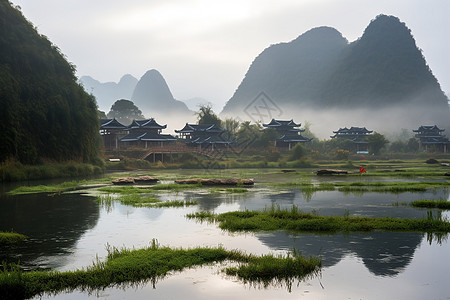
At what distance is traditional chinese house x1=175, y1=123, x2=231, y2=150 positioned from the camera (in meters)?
75.8

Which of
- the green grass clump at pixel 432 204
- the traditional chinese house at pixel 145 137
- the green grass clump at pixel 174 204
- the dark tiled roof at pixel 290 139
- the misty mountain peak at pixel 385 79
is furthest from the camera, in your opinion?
the misty mountain peak at pixel 385 79

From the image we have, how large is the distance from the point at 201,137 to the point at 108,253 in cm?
6875

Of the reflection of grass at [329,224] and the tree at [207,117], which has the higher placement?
the tree at [207,117]

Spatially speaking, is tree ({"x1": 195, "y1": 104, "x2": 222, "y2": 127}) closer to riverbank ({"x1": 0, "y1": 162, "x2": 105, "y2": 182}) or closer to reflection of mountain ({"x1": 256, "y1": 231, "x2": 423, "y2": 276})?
riverbank ({"x1": 0, "y1": 162, "x2": 105, "y2": 182})

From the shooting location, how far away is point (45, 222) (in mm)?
14992

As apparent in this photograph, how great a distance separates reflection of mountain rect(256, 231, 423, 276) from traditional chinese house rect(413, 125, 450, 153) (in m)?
89.2

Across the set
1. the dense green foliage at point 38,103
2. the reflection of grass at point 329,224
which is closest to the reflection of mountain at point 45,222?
the reflection of grass at point 329,224

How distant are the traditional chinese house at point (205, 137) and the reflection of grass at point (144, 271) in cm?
6510

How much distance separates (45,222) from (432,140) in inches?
3885

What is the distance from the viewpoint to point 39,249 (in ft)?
36.0

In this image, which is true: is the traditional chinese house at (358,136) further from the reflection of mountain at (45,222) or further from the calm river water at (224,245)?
the reflection of mountain at (45,222)

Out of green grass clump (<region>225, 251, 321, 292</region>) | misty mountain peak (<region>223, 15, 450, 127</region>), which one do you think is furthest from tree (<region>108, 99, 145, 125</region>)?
green grass clump (<region>225, 251, 321, 292</region>)

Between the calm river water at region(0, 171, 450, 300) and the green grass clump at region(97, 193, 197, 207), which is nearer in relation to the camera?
the calm river water at region(0, 171, 450, 300)

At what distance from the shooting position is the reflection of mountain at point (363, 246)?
9.49 m
